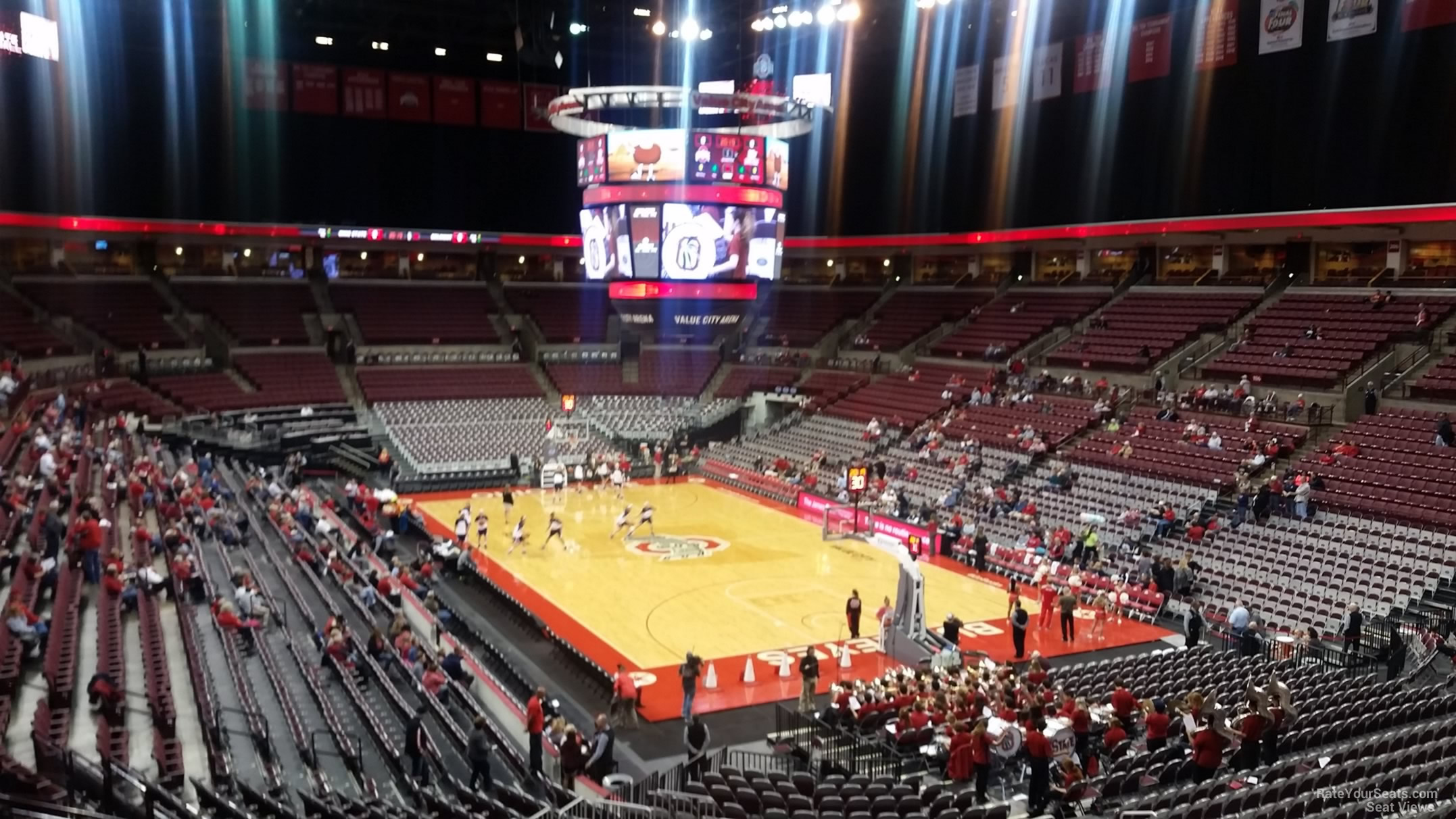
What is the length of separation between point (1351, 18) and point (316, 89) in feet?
116

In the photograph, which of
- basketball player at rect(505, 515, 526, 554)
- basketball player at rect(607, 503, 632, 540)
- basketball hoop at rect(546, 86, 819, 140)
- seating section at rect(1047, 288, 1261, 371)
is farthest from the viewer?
seating section at rect(1047, 288, 1261, 371)

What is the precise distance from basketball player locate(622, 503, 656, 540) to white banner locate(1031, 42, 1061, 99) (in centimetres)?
2022

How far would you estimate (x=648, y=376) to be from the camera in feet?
153

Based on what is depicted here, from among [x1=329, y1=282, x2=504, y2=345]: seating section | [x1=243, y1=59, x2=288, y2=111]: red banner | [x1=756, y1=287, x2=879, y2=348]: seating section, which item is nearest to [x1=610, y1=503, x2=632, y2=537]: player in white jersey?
[x1=756, y1=287, x2=879, y2=348]: seating section

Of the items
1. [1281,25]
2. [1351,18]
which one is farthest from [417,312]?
[1351,18]

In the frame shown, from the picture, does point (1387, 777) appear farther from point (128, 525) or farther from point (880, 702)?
point (128, 525)

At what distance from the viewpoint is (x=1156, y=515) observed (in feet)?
80.8

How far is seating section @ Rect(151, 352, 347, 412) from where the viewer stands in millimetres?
37125

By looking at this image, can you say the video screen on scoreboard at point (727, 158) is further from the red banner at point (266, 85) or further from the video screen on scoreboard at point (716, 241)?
the red banner at point (266, 85)

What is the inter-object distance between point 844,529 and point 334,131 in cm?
2751

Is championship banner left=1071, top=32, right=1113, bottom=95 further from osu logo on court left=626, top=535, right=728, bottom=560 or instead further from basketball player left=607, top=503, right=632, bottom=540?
basketball player left=607, top=503, right=632, bottom=540

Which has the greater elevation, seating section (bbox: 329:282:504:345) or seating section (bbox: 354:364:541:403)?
seating section (bbox: 329:282:504:345)

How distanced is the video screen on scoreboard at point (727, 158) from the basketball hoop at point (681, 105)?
7.2 inches

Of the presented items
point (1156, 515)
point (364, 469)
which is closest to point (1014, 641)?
point (1156, 515)
